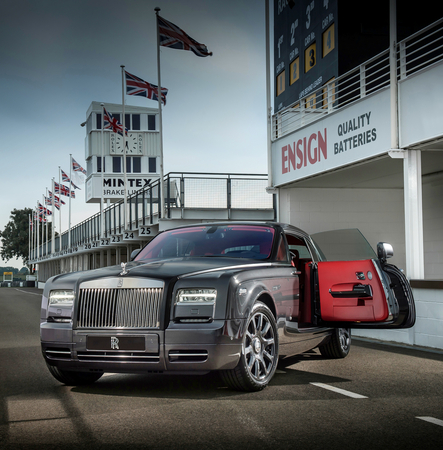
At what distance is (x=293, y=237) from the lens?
7.98 metres

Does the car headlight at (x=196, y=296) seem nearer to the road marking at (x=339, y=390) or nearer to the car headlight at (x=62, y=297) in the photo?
the car headlight at (x=62, y=297)

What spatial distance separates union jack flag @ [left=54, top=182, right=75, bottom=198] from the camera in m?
53.9

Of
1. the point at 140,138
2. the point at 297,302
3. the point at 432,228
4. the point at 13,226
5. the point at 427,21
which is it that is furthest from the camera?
the point at 13,226

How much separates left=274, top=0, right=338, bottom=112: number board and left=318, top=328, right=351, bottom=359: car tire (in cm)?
1588

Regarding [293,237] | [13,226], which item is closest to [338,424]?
[293,237]

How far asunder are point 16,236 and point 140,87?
13106 centimetres

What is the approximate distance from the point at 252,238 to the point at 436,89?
5.53 m

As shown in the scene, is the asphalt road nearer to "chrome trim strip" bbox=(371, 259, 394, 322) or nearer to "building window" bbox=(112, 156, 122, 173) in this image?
"chrome trim strip" bbox=(371, 259, 394, 322)

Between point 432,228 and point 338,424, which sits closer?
point 338,424

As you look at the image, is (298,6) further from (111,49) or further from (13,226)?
(13,226)

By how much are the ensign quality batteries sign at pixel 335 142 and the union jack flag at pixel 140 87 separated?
947 cm

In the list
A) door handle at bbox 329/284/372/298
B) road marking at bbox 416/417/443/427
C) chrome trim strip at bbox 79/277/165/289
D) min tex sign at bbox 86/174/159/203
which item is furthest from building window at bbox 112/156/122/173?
road marking at bbox 416/417/443/427

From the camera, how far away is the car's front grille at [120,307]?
5.75 metres

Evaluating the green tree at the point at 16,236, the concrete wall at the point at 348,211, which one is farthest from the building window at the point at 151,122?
the green tree at the point at 16,236
